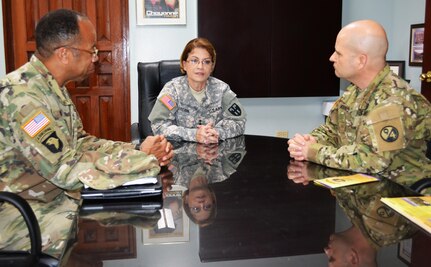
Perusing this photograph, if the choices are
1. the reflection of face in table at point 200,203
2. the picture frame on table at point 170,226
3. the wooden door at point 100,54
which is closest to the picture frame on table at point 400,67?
the wooden door at point 100,54

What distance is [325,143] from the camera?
2047 millimetres

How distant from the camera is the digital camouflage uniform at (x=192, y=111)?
2578mm

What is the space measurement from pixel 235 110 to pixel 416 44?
205 cm

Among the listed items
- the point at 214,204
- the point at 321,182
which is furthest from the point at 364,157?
the point at 214,204

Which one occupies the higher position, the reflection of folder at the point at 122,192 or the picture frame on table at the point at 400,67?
the picture frame on table at the point at 400,67

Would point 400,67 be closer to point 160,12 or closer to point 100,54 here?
point 160,12

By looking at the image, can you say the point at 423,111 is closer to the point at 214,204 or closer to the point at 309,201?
the point at 309,201

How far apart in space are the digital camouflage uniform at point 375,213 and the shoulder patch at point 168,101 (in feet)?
4.51

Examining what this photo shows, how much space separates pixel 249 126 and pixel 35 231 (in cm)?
331

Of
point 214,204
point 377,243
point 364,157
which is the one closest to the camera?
point 377,243

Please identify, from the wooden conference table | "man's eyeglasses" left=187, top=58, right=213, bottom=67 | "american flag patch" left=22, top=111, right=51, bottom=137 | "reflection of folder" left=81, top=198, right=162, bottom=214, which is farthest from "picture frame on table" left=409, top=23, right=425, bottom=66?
"american flag patch" left=22, top=111, right=51, bottom=137

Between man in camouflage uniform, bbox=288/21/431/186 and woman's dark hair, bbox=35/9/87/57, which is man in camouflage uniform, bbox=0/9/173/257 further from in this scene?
man in camouflage uniform, bbox=288/21/431/186

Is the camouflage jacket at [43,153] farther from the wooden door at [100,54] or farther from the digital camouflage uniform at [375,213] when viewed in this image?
the wooden door at [100,54]

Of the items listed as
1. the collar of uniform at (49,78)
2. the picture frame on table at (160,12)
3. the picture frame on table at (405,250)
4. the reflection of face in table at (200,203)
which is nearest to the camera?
the picture frame on table at (405,250)
